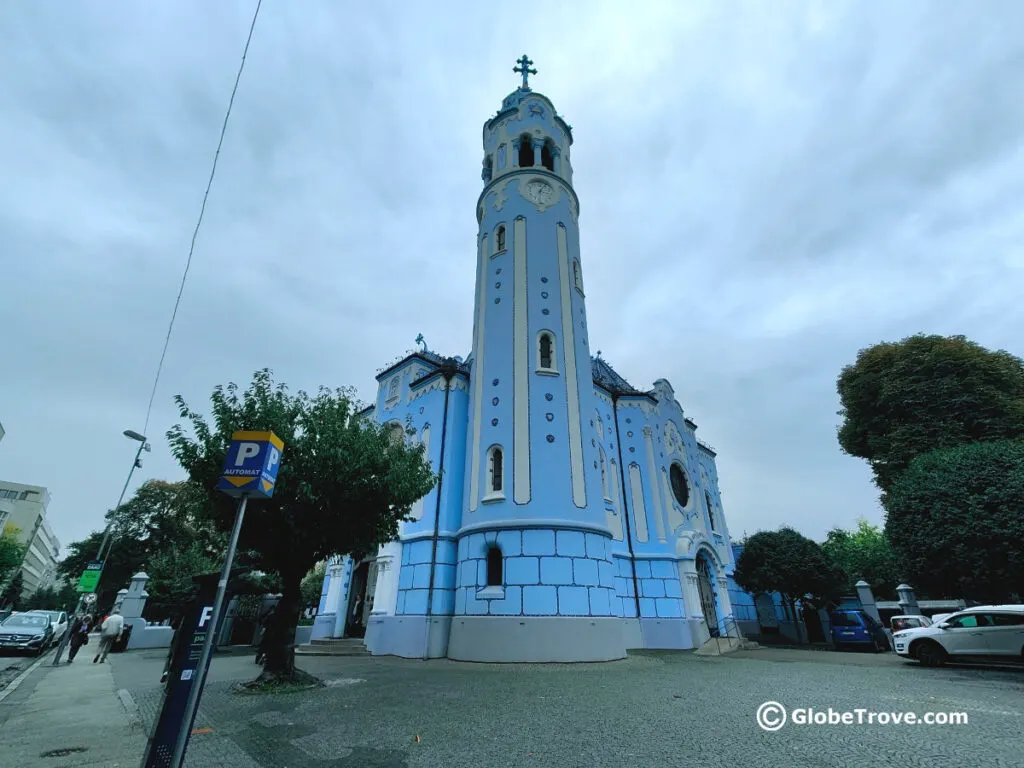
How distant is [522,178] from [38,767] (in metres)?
23.6

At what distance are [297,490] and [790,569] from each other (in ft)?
79.1

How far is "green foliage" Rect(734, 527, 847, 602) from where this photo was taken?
78.6 feet

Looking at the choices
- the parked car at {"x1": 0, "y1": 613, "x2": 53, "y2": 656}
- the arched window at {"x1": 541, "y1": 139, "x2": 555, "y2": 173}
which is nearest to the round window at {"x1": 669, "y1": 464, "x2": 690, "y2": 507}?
the arched window at {"x1": 541, "y1": 139, "x2": 555, "y2": 173}

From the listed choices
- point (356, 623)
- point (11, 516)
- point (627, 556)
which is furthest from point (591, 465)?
point (11, 516)

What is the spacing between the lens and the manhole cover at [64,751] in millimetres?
5309

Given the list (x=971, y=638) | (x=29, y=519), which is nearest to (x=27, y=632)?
(x=971, y=638)

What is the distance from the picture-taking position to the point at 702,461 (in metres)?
30.9

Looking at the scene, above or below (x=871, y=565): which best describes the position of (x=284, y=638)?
below

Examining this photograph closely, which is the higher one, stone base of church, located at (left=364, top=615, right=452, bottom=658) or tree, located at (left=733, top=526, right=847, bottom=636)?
tree, located at (left=733, top=526, right=847, bottom=636)

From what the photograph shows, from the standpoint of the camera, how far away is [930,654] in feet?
42.5

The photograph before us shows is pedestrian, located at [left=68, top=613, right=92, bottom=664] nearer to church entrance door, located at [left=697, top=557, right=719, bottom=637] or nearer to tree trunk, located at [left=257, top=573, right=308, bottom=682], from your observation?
tree trunk, located at [left=257, top=573, right=308, bottom=682]

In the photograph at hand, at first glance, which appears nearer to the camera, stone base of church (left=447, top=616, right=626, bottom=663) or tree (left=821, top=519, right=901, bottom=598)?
stone base of church (left=447, top=616, right=626, bottom=663)

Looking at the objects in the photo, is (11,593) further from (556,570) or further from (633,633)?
(556,570)

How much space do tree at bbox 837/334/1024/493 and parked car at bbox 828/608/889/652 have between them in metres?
6.49
